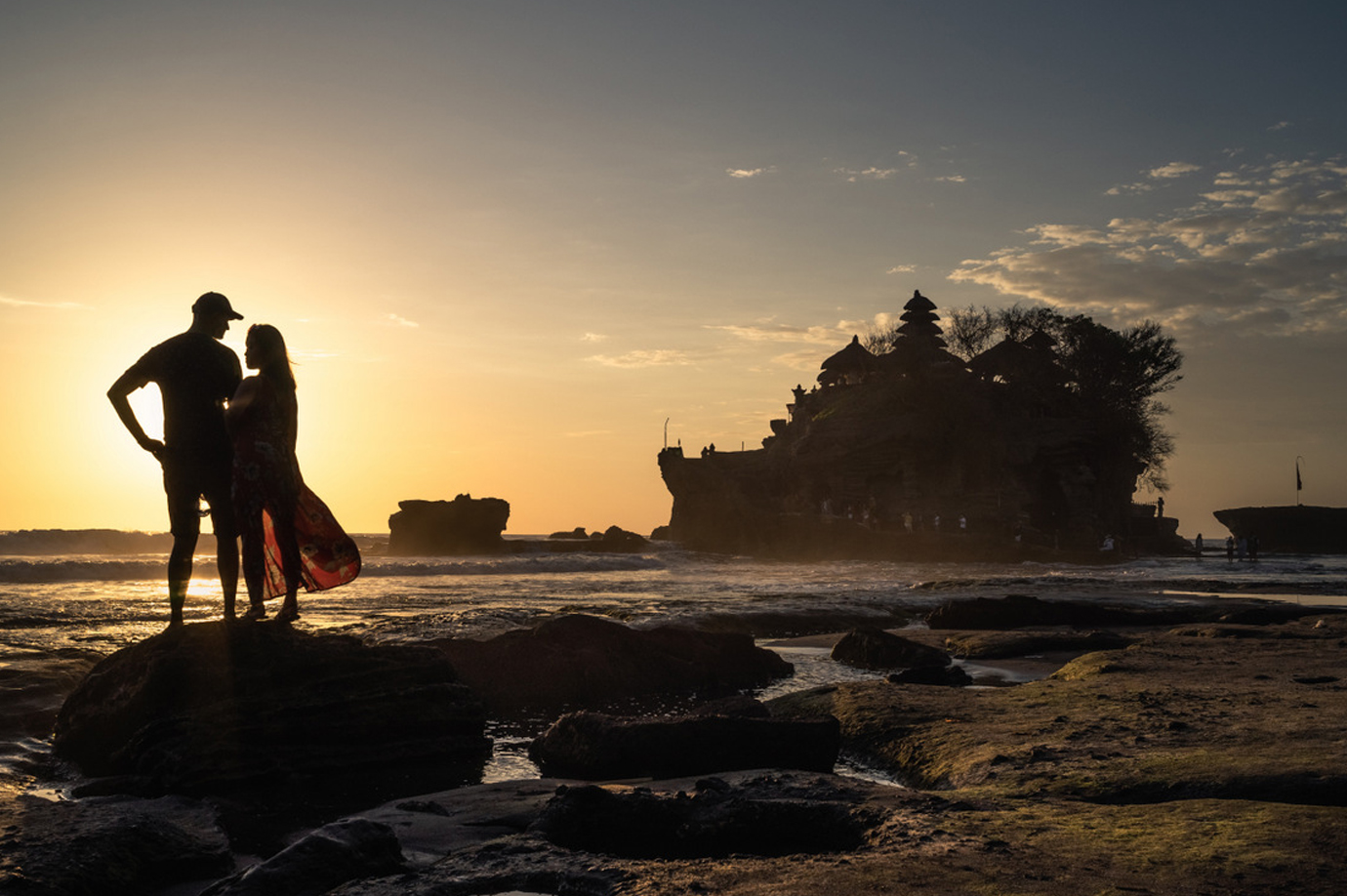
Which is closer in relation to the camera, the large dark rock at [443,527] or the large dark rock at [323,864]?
the large dark rock at [323,864]

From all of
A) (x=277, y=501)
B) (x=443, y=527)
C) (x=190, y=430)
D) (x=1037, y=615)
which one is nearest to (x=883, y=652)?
(x=1037, y=615)

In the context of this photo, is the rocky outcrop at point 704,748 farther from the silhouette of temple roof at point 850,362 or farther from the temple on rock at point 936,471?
the silhouette of temple roof at point 850,362

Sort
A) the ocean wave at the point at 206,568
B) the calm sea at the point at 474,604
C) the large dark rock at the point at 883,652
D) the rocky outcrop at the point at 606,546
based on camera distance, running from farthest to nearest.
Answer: the rocky outcrop at the point at 606,546
the ocean wave at the point at 206,568
the large dark rock at the point at 883,652
the calm sea at the point at 474,604

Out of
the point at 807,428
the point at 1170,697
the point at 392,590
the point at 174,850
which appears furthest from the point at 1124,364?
the point at 174,850

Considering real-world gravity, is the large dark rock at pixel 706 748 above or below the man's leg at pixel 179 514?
below

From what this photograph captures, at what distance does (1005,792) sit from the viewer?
12.9 feet

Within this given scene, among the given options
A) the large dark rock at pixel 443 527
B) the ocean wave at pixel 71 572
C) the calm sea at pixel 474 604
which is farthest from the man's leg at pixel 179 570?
the large dark rock at pixel 443 527

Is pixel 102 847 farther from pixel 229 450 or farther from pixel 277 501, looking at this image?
pixel 229 450

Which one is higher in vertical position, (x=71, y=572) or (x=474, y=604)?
(x=71, y=572)

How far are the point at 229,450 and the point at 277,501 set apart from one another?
44 cm

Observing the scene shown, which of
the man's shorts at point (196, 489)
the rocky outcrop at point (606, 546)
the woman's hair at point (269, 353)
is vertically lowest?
the rocky outcrop at point (606, 546)

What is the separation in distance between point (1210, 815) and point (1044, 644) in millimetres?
7934

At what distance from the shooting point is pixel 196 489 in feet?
19.1

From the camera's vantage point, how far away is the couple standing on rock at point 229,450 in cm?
578
